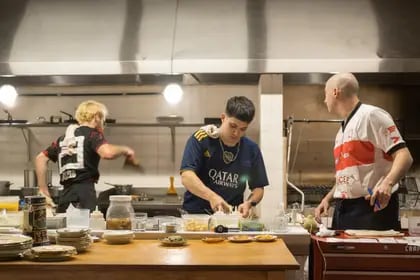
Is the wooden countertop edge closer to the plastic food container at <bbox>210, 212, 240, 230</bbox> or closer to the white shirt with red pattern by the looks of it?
the plastic food container at <bbox>210, 212, 240, 230</bbox>

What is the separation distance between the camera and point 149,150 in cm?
593

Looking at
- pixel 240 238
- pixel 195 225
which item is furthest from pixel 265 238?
pixel 195 225

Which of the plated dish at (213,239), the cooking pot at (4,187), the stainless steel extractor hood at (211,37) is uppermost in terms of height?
the stainless steel extractor hood at (211,37)

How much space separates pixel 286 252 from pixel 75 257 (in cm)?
85

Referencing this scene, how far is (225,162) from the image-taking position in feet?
11.2

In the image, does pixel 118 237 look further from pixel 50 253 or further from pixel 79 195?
pixel 79 195

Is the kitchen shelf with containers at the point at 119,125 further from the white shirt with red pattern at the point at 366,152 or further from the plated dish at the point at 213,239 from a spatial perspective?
the plated dish at the point at 213,239

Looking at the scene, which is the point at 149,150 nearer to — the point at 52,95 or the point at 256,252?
the point at 52,95

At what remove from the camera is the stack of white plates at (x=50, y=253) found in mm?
2162

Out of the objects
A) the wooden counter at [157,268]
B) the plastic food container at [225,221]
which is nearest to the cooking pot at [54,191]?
the plastic food container at [225,221]

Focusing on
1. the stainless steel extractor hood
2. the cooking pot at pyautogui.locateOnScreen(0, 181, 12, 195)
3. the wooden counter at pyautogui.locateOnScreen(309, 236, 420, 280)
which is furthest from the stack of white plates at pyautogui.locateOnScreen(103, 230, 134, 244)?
the cooking pot at pyautogui.locateOnScreen(0, 181, 12, 195)

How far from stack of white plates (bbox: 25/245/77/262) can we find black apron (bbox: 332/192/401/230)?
166 centimetres

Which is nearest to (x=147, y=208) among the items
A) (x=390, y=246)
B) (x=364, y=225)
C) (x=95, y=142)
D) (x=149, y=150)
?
(x=149, y=150)

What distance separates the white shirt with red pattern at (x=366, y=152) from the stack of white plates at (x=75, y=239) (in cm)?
155
